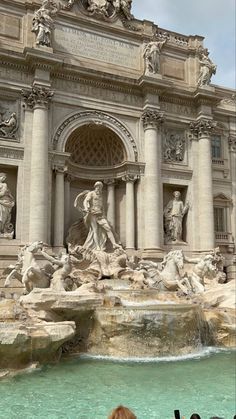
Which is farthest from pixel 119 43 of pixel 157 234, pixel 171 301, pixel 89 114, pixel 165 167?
pixel 171 301

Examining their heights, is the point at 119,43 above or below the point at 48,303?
above

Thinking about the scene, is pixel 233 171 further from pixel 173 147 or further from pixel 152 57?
pixel 152 57

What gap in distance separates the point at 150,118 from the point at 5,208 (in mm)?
7803

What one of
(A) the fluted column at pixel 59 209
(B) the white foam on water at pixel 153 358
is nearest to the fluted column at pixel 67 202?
(A) the fluted column at pixel 59 209

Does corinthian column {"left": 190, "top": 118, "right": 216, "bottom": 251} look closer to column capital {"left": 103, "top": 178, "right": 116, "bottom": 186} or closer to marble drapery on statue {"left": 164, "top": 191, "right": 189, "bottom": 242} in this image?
marble drapery on statue {"left": 164, "top": 191, "right": 189, "bottom": 242}

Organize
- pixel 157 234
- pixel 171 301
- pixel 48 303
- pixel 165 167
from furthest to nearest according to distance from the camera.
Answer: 1. pixel 165 167
2. pixel 157 234
3. pixel 171 301
4. pixel 48 303

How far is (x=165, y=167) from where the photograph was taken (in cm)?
1900

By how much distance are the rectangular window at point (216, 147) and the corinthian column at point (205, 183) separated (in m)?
1.44

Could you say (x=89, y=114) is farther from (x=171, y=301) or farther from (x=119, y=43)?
(x=171, y=301)

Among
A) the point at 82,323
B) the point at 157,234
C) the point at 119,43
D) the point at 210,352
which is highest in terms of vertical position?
the point at 119,43

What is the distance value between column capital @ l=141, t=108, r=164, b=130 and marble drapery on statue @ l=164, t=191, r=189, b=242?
3377 mm

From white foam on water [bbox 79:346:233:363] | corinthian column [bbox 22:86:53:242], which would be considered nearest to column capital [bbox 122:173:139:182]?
corinthian column [bbox 22:86:53:242]

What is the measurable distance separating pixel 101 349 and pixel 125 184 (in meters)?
9.66

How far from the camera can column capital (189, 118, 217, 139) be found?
19781 mm
